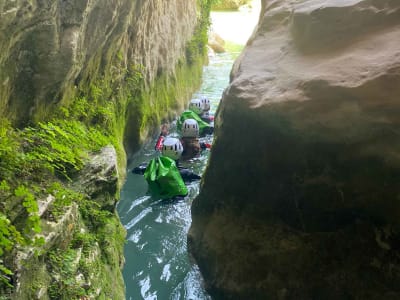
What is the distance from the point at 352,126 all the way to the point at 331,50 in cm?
95

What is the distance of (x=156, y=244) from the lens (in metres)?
6.31

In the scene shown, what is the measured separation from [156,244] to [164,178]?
47.4 inches

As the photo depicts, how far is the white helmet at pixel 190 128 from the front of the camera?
8.50 metres

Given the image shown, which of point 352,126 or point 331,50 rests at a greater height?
point 331,50

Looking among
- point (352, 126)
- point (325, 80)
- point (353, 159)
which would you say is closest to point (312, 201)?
point (353, 159)

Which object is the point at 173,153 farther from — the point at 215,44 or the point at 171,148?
the point at 215,44

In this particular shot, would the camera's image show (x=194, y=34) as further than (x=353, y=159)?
Yes

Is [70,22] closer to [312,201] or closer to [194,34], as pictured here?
[312,201]

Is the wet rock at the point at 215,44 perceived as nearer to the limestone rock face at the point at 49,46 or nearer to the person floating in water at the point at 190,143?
the person floating in water at the point at 190,143

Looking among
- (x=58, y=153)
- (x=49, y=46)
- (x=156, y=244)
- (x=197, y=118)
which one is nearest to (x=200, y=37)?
(x=197, y=118)

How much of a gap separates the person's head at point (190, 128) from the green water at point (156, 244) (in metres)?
0.61

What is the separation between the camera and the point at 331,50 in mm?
4266

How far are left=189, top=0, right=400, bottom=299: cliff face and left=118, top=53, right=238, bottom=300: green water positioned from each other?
54 centimetres

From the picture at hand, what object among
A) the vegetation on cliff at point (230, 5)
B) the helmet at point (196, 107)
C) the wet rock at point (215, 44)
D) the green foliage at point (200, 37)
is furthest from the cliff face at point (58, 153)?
the vegetation on cliff at point (230, 5)
